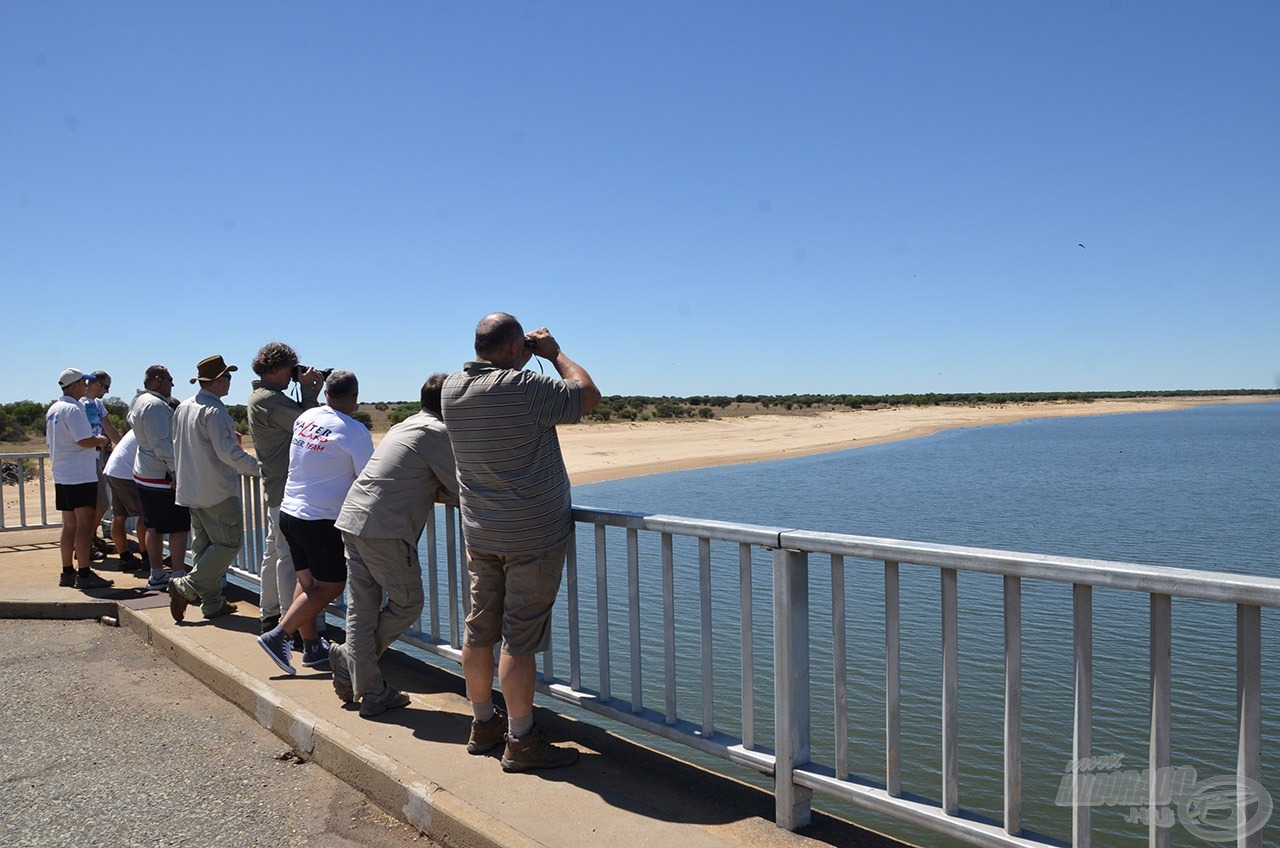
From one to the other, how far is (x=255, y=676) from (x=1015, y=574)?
4182mm

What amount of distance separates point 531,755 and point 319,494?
1939mm

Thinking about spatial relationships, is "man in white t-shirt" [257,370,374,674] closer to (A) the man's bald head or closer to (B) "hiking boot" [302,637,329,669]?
(B) "hiking boot" [302,637,329,669]

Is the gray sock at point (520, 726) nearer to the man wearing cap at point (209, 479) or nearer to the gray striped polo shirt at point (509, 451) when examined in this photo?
the gray striped polo shirt at point (509, 451)

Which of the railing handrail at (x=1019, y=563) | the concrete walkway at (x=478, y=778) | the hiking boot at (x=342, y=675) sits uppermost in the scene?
the railing handrail at (x=1019, y=563)

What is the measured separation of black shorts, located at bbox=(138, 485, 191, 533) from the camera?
7367mm

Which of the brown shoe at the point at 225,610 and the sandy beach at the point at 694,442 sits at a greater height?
the brown shoe at the point at 225,610

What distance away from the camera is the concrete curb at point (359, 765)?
11.7 ft

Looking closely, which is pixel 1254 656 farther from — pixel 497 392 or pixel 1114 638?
pixel 1114 638

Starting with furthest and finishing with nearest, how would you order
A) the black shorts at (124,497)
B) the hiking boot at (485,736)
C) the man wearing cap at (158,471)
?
the black shorts at (124,497)
the man wearing cap at (158,471)
the hiking boot at (485,736)

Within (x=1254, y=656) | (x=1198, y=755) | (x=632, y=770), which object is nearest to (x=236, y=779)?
(x=632, y=770)

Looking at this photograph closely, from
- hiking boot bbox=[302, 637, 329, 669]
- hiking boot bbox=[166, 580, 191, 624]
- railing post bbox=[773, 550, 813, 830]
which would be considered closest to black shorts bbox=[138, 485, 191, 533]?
hiking boot bbox=[166, 580, 191, 624]

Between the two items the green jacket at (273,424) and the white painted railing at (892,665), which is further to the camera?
the green jacket at (273,424)

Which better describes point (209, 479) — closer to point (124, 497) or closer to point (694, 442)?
point (124, 497)

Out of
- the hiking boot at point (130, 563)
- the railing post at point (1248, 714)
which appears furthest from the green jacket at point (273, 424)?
the railing post at point (1248, 714)
